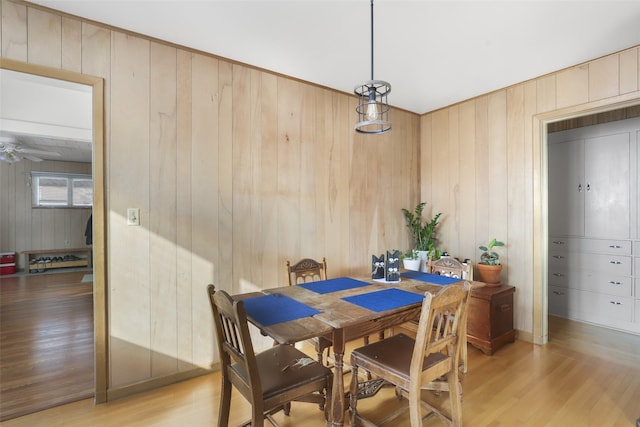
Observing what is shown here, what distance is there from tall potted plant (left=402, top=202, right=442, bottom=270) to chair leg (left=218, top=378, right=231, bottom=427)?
8.31 feet

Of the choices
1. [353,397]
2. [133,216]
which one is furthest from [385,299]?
[133,216]

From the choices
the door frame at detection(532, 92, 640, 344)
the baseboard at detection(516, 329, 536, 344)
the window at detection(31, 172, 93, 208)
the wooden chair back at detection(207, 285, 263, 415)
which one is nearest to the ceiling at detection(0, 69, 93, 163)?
the wooden chair back at detection(207, 285, 263, 415)

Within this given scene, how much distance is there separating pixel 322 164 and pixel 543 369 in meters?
2.62

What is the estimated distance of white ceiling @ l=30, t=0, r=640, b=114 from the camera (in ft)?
6.31

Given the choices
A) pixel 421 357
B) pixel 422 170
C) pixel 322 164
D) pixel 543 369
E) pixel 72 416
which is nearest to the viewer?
pixel 421 357

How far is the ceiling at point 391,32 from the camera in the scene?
1.92 m

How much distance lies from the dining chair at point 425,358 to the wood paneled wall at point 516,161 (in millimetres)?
1912

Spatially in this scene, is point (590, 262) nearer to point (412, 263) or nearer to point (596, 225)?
point (596, 225)

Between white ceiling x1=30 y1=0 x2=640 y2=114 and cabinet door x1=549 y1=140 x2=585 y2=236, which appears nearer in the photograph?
white ceiling x1=30 y1=0 x2=640 y2=114

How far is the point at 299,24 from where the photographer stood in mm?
2096

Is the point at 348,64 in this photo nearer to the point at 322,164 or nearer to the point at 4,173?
the point at 322,164

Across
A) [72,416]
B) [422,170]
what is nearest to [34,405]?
[72,416]

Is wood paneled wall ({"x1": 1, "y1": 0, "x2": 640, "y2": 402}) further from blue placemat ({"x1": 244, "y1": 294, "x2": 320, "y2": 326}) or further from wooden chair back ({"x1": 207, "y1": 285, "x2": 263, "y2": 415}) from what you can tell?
wooden chair back ({"x1": 207, "y1": 285, "x2": 263, "y2": 415})

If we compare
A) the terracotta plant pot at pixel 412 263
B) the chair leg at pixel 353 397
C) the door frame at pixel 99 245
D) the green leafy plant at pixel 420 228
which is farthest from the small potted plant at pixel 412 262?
the door frame at pixel 99 245
